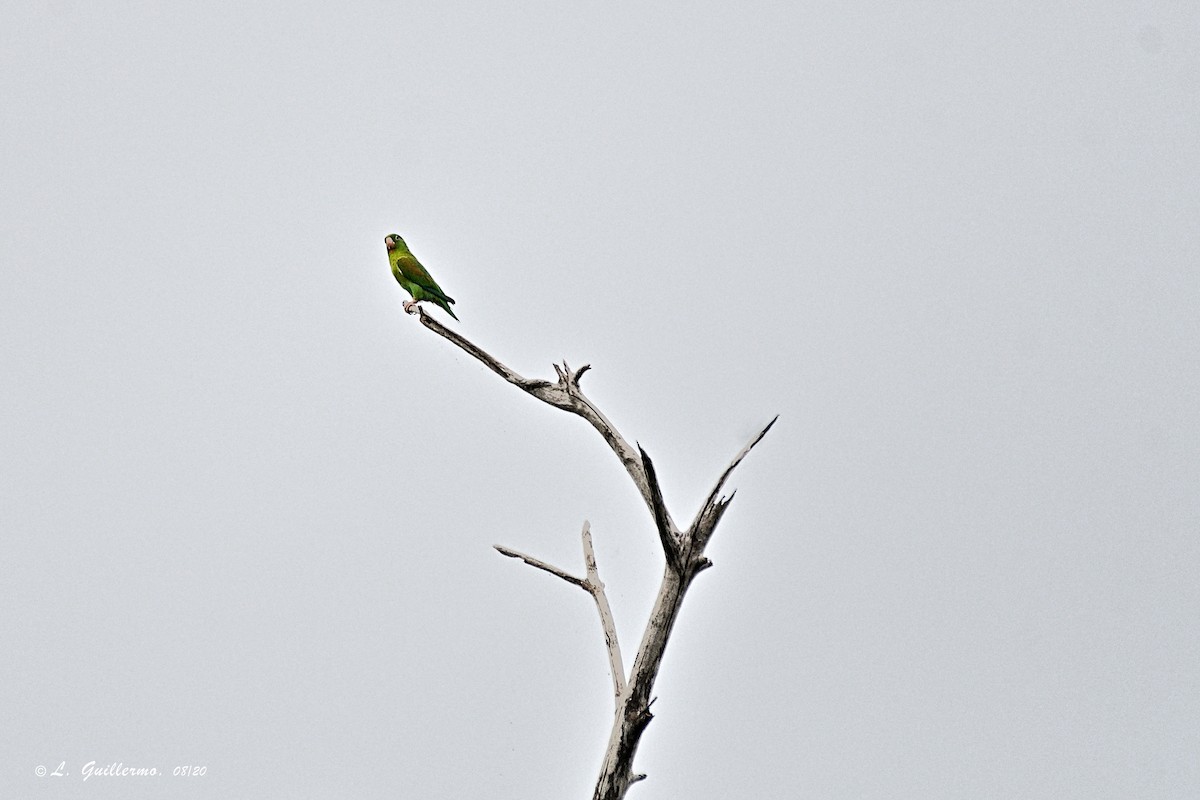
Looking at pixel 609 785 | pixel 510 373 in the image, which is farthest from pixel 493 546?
pixel 609 785

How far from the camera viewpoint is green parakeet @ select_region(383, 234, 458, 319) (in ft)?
25.8

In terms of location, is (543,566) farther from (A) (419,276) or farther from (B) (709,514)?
(A) (419,276)

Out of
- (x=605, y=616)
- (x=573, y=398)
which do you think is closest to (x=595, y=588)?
(x=605, y=616)

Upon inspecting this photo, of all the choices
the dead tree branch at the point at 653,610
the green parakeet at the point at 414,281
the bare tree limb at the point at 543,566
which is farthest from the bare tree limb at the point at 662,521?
the green parakeet at the point at 414,281

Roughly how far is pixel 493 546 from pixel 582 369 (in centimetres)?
107

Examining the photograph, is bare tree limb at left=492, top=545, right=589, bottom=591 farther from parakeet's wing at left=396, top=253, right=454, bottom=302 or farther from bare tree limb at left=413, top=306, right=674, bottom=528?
parakeet's wing at left=396, top=253, right=454, bottom=302

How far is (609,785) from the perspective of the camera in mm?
6199

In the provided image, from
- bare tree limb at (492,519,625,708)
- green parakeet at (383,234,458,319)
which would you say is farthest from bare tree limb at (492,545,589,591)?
green parakeet at (383,234,458,319)

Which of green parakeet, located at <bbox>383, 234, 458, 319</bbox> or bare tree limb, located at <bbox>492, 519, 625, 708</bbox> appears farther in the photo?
green parakeet, located at <bbox>383, 234, 458, 319</bbox>

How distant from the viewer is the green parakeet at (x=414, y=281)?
7.88 meters

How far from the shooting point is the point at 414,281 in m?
7.91

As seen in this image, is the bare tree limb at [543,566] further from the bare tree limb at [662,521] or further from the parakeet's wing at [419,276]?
the parakeet's wing at [419,276]

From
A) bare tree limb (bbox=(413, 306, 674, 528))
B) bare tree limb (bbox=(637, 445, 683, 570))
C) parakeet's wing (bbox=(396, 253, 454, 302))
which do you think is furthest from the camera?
parakeet's wing (bbox=(396, 253, 454, 302))

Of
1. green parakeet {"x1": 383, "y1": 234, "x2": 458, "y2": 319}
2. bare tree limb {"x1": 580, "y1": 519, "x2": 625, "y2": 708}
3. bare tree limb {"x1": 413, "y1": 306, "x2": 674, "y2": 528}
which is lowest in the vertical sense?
bare tree limb {"x1": 580, "y1": 519, "x2": 625, "y2": 708}
